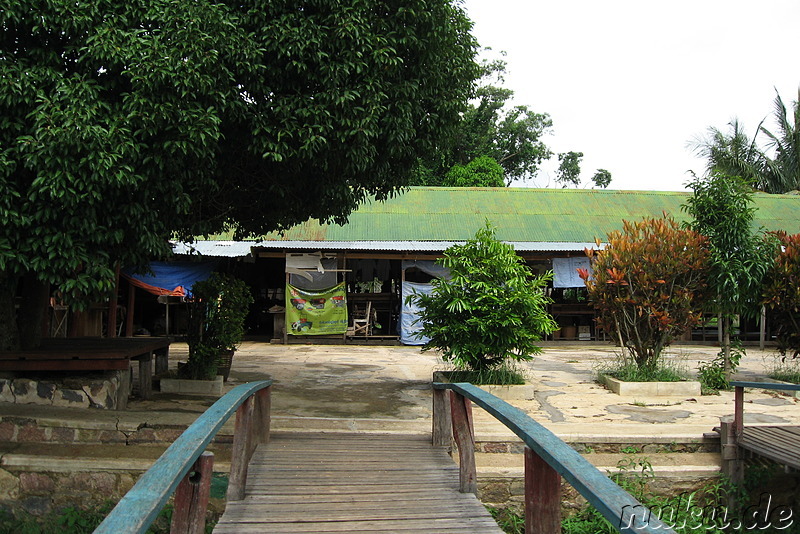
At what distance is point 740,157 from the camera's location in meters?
26.1

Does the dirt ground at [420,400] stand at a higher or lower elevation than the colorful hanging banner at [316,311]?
lower

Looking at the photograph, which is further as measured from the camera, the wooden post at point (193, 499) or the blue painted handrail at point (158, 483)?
the wooden post at point (193, 499)

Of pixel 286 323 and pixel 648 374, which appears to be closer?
pixel 648 374

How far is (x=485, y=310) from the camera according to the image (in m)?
7.91

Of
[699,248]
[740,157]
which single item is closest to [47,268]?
[699,248]

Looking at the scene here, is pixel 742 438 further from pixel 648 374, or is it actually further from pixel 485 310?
pixel 485 310

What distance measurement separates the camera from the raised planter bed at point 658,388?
28.0ft

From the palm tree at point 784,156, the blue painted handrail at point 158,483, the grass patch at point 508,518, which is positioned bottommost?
the grass patch at point 508,518

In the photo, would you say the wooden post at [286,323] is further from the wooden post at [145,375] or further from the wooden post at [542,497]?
the wooden post at [542,497]

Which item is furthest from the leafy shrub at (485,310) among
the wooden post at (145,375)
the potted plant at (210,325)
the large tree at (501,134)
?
the large tree at (501,134)

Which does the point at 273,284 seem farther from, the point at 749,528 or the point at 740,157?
the point at 740,157

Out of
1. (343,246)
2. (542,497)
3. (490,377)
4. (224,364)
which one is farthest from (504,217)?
(542,497)

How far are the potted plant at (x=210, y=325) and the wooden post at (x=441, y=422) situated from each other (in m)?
3.66

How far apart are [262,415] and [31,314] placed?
371cm
